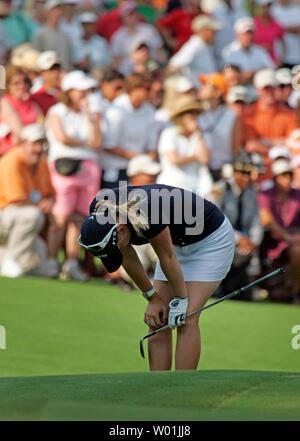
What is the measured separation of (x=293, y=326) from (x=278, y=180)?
7.40 ft

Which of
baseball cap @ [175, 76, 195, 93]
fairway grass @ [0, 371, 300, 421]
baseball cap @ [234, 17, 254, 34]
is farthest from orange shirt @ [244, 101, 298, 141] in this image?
fairway grass @ [0, 371, 300, 421]

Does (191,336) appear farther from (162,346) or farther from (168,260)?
(168,260)

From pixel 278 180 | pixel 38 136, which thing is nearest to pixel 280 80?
pixel 278 180

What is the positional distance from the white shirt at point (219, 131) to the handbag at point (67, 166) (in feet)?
5.52

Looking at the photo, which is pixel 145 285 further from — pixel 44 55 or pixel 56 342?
pixel 44 55

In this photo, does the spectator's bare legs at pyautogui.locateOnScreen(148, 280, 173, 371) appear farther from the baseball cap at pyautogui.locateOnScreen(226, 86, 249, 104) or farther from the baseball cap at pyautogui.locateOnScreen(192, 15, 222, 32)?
the baseball cap at pyautogui.locateOnScreen(192, 15, 222, 32)

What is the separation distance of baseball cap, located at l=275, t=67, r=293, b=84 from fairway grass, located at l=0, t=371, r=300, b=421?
307 inches

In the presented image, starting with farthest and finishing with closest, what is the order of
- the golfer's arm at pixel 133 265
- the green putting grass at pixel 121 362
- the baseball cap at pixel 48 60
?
the baseball cap at pixel 48 60, the golfer's arm at pixel 133 265, the green putting grass at pixel 121 362

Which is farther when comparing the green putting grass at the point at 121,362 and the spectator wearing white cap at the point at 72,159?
the spectator wearing white cap at the point at 72,159

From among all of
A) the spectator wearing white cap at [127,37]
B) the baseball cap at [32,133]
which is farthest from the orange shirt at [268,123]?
the baseball cap at [32,133]

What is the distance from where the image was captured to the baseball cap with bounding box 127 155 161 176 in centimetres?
1117

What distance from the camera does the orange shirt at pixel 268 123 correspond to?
12906 mm

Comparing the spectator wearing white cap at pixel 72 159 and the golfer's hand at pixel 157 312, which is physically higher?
the spectator wearing white cap at pixel 72 159

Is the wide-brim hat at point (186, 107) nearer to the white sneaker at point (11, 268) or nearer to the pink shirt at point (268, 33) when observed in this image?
the white sneaker at point (11, 268)
